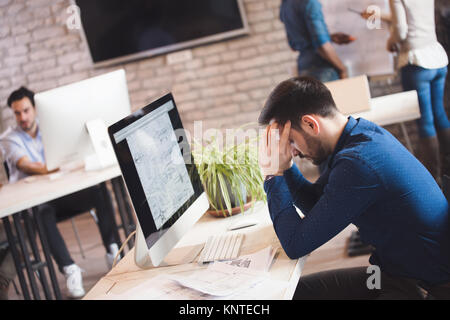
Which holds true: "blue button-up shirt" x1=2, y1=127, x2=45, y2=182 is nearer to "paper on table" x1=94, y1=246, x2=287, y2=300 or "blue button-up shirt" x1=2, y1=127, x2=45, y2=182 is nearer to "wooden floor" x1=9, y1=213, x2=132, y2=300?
"wooden floor" x1=9, y1=213, x2=132, y2=300

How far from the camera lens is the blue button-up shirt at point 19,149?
330 cm

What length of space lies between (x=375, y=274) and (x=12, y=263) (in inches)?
82.2

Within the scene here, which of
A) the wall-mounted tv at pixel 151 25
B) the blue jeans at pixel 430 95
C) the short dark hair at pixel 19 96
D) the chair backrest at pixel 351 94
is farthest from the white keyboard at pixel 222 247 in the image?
the wall-mounted tv at pixel 151 25

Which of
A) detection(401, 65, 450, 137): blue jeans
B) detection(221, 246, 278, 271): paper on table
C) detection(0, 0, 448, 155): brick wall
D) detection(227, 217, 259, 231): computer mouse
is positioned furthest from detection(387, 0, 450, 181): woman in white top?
detection(221, 246, 278, 271): paper on table

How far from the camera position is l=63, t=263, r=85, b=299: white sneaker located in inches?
121

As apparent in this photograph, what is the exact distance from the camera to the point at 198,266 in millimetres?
1399

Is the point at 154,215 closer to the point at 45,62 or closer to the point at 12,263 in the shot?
the point at 12,263

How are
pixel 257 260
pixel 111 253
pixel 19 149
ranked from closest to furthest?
1. pixel 257 260
2. pixel 111 253
3. pixel 19 149

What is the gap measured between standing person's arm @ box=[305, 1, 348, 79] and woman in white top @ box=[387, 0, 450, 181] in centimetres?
44

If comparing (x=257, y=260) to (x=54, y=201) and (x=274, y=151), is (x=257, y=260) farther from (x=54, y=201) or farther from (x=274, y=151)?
(x=54, y=201)

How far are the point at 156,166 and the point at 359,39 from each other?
2644 millimetres

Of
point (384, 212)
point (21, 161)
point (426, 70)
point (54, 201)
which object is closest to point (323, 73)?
point (426, 70)

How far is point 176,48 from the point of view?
418 cm
